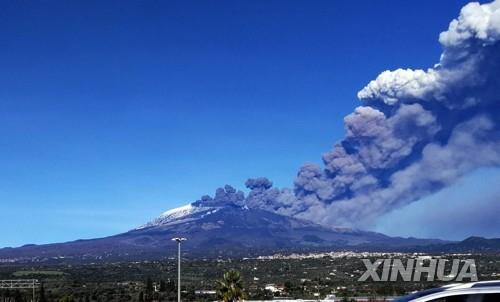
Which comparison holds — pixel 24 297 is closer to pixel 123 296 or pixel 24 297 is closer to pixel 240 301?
pixel 123 296

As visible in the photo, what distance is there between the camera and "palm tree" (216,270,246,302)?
2249 inches

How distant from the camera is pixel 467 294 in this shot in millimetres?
8227

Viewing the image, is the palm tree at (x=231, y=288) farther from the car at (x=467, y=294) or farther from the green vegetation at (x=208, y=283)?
the car at (x=467, y=294)

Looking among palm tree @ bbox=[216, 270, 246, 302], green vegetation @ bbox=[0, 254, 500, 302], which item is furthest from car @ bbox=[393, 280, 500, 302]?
green vegetation @ bbox=[0, 254, 500, 302]

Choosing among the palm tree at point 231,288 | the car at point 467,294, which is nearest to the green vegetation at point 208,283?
the palm tree at point 231,288

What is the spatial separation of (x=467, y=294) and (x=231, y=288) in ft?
164

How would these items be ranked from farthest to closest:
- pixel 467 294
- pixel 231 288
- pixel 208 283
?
pixel 208 283, pixel 231 288, pixel 467 294

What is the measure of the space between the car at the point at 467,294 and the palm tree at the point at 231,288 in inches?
1950

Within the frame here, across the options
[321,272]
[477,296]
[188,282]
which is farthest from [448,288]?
[321,272]

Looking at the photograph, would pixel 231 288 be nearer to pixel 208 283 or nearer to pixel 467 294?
pixel 467 294

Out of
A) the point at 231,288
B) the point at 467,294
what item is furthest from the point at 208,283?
the point at 467,294

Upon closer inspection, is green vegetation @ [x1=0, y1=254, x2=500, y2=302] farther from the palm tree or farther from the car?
the car

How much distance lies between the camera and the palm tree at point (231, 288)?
57125mm

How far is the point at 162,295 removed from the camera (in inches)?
4235
